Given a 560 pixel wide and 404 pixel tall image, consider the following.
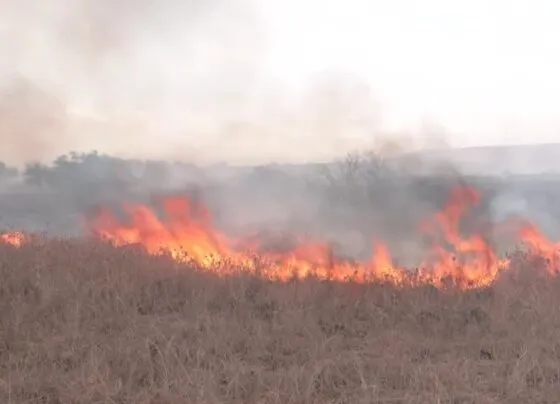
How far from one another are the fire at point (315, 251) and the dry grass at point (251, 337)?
1.98 feet

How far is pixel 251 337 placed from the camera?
6328 mm

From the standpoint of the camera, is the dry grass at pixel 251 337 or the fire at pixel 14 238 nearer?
the dry grass at pixel 251 337

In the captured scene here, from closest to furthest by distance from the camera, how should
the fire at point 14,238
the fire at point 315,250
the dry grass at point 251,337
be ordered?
1. the dry grass at point 251,337
2. the fire at point 315,250
3. the fire at point 14,238

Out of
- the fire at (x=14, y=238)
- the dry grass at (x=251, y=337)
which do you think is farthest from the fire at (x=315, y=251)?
the fire at (x=14, y=238)

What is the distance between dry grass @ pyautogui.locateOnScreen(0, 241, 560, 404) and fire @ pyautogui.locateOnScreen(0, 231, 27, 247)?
0.68 m

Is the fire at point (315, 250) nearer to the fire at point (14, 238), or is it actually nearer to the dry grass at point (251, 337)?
the fire at point (14, 238)

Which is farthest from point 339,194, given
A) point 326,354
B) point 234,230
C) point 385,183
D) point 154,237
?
point 326,354

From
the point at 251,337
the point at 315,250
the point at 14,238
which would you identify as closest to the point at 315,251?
the point at 315,250

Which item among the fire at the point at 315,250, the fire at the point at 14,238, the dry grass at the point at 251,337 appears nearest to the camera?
the dry grass at the point at 251,337

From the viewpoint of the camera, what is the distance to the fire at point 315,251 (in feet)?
29.8

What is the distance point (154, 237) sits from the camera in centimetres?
1132

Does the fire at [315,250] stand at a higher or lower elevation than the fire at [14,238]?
lower

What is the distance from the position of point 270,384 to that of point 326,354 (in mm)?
949

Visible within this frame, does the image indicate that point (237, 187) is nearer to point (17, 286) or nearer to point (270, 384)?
point (17, 286)
